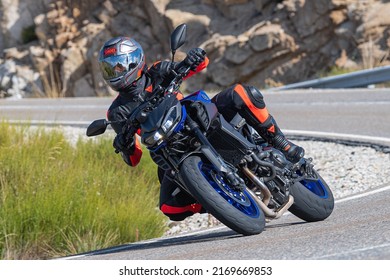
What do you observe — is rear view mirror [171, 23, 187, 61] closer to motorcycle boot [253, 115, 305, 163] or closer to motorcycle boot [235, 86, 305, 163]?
motorcycle boot [235, 86, 305, 163]

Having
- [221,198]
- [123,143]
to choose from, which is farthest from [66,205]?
[221,198]

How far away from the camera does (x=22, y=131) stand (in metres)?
12.6

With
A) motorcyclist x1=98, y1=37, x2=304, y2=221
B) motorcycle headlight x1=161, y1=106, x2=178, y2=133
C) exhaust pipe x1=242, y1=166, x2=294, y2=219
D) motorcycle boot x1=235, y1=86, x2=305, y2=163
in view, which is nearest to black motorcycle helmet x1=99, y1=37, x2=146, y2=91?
motorcyclist x1=98, y1=37, x2=304, y2=221

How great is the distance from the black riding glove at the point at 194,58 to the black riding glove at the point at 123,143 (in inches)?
27.7

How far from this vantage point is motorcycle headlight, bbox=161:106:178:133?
6.77 meters

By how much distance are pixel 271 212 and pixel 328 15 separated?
16.5 m

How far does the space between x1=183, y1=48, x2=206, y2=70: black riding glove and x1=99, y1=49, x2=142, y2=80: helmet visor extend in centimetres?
39

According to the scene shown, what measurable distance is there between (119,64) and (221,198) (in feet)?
4.36

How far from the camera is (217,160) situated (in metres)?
6.81

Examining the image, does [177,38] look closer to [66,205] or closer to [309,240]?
[309,240]

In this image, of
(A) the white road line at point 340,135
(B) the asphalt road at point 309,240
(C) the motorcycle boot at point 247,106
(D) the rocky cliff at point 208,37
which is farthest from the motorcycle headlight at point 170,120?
(D) the rocky cliff at point 208,37

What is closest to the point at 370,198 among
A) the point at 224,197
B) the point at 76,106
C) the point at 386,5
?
the point at 224,197

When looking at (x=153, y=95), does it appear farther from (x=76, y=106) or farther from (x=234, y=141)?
(x=76, y=106)

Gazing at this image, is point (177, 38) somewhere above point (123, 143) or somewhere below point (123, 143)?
above
